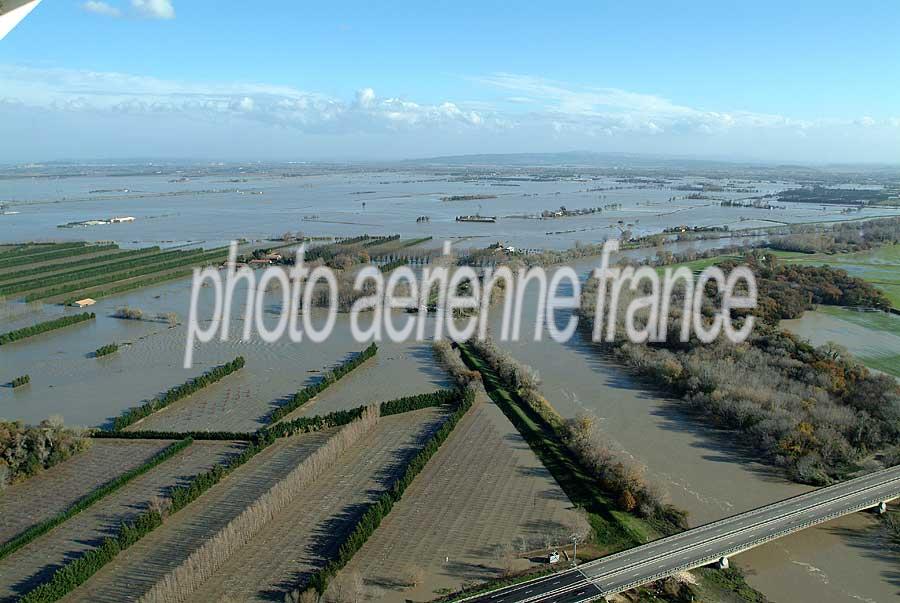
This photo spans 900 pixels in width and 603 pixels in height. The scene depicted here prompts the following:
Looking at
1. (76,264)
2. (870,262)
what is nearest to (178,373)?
(76,264)

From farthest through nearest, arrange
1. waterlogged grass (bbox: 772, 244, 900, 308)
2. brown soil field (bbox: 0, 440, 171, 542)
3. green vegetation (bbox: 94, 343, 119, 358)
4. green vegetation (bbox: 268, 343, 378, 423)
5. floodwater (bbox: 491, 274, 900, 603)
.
Answer: waterlogged grass (bbox: 772, 244, 900, 308) → green vegetation (bbox: 94, 343, 119, 358) → green vegetation (bbox: 268, 343, 378, 423) → brown soil field (bbox: 0, 440, 171, 542) → floodwater (bbox: 491, 274, 900, 603)

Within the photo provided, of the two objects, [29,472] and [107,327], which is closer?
[29,472]

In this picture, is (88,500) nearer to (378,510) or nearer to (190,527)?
(190,527)

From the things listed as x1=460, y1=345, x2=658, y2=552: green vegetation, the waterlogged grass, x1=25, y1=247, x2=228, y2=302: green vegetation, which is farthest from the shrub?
the waterlogged grass

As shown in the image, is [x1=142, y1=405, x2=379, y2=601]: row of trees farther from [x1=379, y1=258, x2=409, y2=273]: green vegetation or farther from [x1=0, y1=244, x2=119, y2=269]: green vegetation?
[x1=0, y1=244, x2=119, y2=269]: green vegetation

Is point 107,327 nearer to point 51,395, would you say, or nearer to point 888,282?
point 51,395

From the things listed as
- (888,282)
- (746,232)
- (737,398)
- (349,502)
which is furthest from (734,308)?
(746,232)
